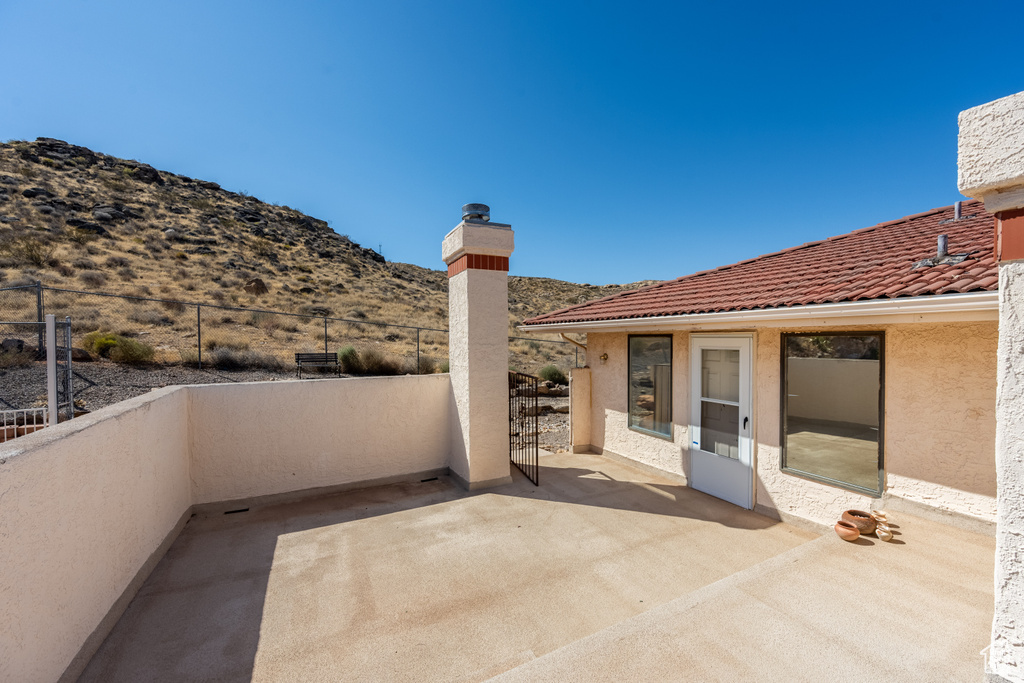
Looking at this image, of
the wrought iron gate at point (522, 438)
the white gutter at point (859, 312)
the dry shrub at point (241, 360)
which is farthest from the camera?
the dry shrub at point (241, 360)

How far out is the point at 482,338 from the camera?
6203 mm

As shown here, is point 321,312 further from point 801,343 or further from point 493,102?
point 801,343

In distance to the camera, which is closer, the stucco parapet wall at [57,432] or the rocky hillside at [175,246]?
the stucco parapet wall at [57,432]

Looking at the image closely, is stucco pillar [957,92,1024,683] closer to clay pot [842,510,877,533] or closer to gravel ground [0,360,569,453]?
clay pot [842,510,877,533]

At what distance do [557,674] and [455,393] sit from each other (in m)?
4.65

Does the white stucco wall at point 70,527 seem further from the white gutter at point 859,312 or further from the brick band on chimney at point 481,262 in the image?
the white gutter at point 859,312

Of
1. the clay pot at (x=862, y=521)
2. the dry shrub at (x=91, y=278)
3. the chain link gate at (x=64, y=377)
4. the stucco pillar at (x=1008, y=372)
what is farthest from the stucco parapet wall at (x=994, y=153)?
the dry shrub at (x=91, y=278)

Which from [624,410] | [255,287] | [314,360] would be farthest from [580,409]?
[255,287]

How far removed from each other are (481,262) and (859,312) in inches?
177

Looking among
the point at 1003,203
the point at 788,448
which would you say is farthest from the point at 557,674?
the point at 788,448

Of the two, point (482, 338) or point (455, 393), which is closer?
point (482, 338)

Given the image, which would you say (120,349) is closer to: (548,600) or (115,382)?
(115,382)

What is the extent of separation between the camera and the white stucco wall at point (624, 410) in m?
6.52

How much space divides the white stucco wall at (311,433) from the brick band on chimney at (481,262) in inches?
74.7
